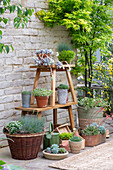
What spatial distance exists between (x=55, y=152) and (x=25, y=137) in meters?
0.42

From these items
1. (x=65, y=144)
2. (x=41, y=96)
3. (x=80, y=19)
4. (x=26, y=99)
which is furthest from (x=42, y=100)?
(x=80, y=19)

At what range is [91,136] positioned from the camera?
3988 mm

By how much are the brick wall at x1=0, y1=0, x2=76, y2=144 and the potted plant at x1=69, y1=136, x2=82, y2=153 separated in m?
0.94

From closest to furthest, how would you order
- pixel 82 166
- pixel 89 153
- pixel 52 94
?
1. pixel 82 166
2. pixel 89 153
3. pixel 52 94

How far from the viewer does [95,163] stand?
A: 10.4ft

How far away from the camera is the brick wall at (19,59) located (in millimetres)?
3928

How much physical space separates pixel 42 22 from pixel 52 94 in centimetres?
127

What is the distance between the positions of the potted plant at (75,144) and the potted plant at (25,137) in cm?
47

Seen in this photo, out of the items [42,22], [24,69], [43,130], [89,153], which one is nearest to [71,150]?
[89,153]

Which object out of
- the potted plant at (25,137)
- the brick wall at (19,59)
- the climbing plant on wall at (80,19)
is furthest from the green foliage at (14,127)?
the climbing plant on wall at (80,19)

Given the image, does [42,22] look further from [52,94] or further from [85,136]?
[85,136]

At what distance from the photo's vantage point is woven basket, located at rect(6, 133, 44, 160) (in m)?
3.25

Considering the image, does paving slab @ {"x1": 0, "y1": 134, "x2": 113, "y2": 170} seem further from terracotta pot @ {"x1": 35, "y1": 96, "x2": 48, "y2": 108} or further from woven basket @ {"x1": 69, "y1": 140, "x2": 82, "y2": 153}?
terracotta pot @ {"x1": 35, "y1": 96, "x2": 48, "y2": 108}

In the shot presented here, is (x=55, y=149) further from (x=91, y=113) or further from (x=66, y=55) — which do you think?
(x=66, y=55)
